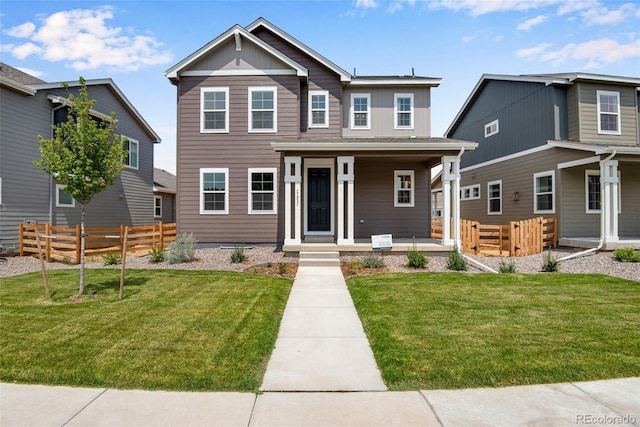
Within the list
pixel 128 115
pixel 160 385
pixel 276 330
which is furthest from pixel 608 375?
pixel 128 115

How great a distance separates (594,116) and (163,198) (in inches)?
921

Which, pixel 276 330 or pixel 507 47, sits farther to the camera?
pixel 507 47

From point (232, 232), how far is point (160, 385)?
9706mm

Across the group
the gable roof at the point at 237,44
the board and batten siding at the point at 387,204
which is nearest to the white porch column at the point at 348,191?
the board and batten siding at the point at 387,204

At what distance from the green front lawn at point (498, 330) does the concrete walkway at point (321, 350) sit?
0.17 m

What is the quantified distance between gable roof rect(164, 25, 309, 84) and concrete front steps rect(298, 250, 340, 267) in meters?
6.67

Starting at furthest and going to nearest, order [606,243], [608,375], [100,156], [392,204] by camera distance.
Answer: [392,204] < [606,243] < [100,156] < [608,375]

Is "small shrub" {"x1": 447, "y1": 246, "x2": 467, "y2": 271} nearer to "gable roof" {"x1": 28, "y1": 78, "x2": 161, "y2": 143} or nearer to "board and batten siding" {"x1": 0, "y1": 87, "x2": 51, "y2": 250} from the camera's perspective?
"gable roof" {"x1": 28, "y1": 78, "x2": 161, "y2": 143}

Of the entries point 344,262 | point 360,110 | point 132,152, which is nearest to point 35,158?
point 132,152

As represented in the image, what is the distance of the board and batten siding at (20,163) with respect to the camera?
11977 mm

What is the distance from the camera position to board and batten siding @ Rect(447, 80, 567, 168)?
44.9 feet

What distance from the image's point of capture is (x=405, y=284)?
7559mm

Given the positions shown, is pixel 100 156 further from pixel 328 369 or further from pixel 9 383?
pixel 328 369

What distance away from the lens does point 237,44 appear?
12.7 meters
